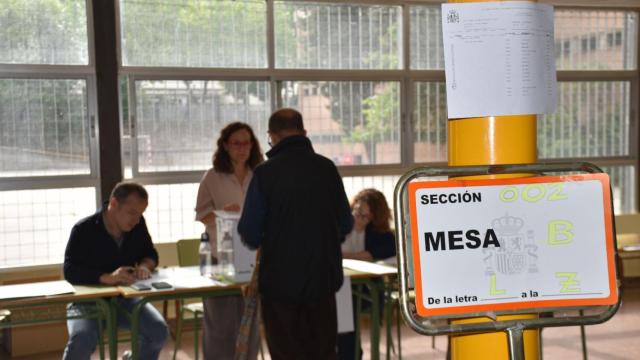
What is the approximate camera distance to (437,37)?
21.7 ft

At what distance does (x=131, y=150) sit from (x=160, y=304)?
1139 mm

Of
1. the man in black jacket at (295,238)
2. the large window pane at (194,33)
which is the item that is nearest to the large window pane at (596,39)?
the large window pane at (194,33)

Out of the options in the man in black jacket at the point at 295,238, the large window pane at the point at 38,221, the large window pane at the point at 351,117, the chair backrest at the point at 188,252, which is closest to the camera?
the man in black jacket at the point at 295,238

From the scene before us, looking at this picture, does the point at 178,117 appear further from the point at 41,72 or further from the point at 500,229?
the point at 500,229

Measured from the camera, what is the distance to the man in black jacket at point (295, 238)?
332 centimetres

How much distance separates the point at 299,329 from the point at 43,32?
3.24 metres

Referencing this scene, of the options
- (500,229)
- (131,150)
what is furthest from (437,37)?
(500,229)

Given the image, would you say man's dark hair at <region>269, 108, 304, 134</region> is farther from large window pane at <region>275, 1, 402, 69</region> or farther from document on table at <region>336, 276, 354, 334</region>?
large window pane at <region>275, 1, 402, 69</region>

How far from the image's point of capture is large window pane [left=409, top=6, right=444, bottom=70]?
651 cm

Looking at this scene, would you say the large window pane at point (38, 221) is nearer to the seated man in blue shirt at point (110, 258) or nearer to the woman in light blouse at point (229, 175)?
the woman in light blouse at point (229, 175)

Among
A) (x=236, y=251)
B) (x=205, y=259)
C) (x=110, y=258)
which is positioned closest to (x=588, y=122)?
(x=205, y=259)

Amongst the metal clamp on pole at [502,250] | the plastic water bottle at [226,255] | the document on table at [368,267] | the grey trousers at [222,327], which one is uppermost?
the metal clamp on pole at [502,250]

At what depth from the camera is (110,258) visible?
13.1 ft

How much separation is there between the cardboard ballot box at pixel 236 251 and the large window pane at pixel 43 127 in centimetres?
216
